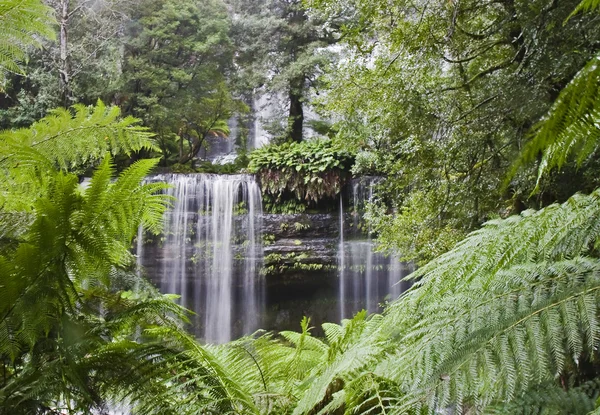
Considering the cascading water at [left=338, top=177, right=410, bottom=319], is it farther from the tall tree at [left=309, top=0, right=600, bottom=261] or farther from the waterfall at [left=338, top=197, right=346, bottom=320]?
the tall tree at [left=309, top=0, right=600, bottom=261]

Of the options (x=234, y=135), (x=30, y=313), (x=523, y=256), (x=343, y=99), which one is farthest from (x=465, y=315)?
(x=234, y=135)

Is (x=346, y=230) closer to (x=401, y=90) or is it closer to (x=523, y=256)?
(x=401, y=90)

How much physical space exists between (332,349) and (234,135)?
12366mm

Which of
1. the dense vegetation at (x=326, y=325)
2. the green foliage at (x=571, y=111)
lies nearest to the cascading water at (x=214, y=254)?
the dense vegetation at (x=326, y=325)

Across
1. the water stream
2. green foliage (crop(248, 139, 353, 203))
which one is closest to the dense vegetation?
green foliage (crop(248, 139, 353, 203))

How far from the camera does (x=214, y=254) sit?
9734 millimetres

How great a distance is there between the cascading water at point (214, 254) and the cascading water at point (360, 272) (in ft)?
5.78

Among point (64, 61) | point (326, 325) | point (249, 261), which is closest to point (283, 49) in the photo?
point (64, 61)

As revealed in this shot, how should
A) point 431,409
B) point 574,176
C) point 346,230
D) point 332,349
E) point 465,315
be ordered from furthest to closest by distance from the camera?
point 346,230
point 574,176
point 332,349
point 465,315
point 431,409

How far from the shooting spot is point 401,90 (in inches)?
153

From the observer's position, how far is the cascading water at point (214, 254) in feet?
31.5

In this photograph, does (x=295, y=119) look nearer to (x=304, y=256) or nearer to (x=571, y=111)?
(x=304, y=256)

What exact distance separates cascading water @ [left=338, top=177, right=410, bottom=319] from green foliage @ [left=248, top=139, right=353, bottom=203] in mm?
584

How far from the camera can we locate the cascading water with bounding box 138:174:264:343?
9609mm
